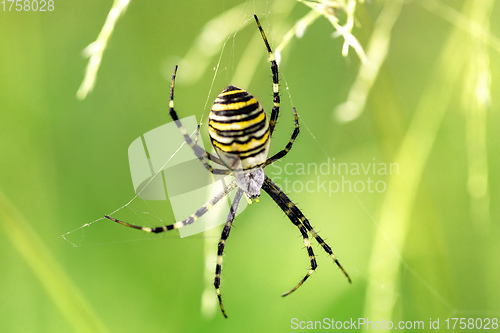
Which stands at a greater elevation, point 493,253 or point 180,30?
point 180,30

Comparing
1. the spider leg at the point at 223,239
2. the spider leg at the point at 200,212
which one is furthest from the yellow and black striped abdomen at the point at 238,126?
the spider leg at the point at 223,239

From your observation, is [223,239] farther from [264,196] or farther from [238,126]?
[238,126]

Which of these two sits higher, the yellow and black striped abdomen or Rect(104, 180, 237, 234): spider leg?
the yellow and black striped abdomen

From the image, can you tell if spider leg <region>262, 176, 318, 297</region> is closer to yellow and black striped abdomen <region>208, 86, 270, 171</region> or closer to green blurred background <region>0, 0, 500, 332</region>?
green blurred background <region>0, 0, 500, 332</region>

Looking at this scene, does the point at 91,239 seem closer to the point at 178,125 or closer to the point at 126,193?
the point at 126,193

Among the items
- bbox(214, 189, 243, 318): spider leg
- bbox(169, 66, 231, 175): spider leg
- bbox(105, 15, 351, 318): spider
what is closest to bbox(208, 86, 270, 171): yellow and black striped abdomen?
bbox(105, 15, 351, 318): spider

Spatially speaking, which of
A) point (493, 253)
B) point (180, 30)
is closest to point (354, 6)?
point (493, 253)
